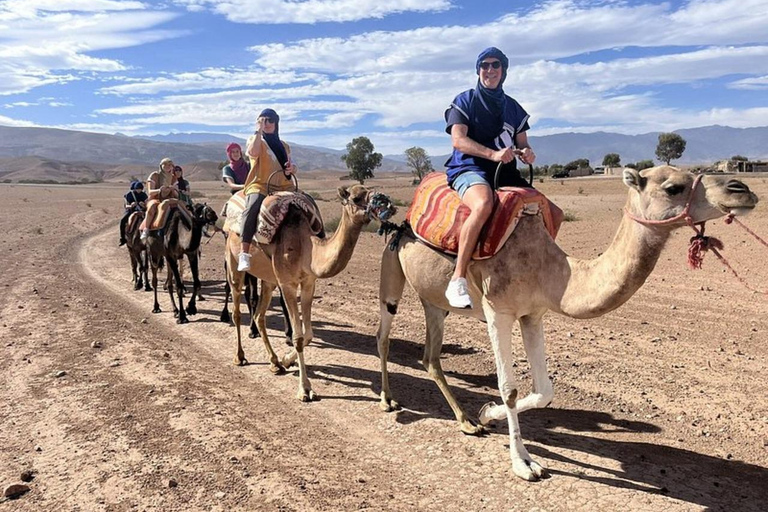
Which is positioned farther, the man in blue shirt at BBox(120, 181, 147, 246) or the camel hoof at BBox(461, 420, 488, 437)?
the man in blue shirt at BBox(120, 181, 147, 246)

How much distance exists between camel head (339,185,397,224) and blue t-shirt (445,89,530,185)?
0.90 m

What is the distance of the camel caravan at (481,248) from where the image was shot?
3.92 metres

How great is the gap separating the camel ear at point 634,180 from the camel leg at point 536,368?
1565 mm

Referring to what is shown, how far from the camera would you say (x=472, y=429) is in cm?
568

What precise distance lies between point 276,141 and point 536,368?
4745 millimetres

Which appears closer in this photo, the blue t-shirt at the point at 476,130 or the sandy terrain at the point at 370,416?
the sandy terrain at the point at 370,416

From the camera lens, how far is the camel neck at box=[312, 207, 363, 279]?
6.35 m

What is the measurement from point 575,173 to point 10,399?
8036 centimetres

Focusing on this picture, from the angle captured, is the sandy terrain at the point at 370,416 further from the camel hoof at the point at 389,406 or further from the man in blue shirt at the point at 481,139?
the man in blue shirt at the point at 481,139

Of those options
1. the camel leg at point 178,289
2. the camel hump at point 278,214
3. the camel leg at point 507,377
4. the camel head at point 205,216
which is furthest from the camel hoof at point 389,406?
the camel head at point 205,216

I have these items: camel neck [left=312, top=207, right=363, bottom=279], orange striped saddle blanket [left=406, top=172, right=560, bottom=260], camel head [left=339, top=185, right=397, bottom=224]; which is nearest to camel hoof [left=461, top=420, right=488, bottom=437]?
orange striped saddle blanket [left=406, top=172, right=560, bottom=260]

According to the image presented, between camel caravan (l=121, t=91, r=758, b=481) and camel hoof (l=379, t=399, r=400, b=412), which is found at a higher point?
camel caravan (l=121, t=91, r=758, b=481)

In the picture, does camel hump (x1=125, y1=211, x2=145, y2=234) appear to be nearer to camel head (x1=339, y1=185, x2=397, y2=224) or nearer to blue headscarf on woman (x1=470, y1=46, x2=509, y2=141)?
camel head (x1=339, y1=185, x2=397, y2=224)

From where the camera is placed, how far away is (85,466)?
203 inches
